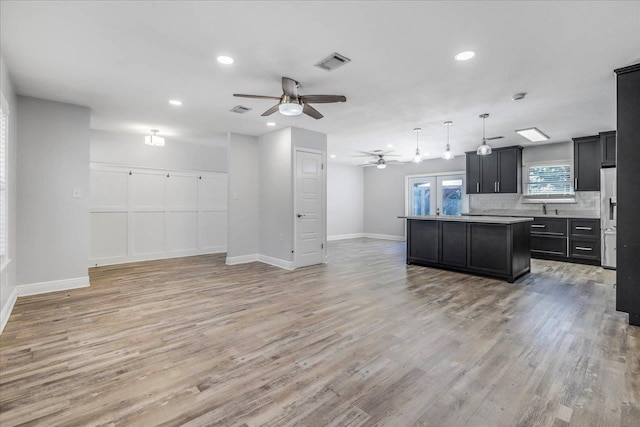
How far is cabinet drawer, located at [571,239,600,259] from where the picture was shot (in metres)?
5.91

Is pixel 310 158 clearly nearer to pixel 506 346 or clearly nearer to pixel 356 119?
pixel 356 119

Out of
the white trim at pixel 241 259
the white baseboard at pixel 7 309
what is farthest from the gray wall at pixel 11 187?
the white trim at pixel 241 259

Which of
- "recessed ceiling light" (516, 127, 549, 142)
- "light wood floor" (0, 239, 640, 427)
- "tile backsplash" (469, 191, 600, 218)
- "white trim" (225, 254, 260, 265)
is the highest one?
"recessed ceiling light" (516, 127, 549, 142)

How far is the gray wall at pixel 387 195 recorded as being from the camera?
32.0ft

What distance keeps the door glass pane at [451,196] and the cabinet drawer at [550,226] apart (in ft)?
7.49

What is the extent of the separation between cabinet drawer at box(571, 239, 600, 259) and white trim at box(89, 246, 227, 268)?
7.75 m

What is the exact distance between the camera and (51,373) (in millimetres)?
2182

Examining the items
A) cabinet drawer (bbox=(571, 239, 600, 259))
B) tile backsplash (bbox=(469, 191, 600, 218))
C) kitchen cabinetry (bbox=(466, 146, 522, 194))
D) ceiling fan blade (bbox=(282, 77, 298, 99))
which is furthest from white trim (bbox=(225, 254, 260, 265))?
cabinet drawer (bbox=(571, 239, 600, 259))

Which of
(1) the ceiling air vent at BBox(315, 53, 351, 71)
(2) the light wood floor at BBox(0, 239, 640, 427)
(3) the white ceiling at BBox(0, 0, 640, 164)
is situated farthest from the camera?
(1) the ceiling air vent at BBox(315, 53, 351, 71)

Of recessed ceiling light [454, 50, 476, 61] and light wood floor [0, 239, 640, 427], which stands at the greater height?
recessed ceiling light [454, 50, 476, 61]

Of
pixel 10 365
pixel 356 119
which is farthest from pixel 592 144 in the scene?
pixel 10 365

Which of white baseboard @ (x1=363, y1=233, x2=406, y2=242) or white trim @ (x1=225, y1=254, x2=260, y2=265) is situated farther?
white baseboard @ (x1=363, y1=233, x2=406, y2=242)

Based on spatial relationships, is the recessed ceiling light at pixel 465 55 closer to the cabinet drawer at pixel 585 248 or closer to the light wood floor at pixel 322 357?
the light wood floor at pixel 322 357

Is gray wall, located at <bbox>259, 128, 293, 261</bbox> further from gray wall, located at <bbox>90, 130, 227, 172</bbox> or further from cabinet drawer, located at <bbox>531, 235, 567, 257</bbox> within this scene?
cabinet drawer, located at <bbox>531, 235, 567, 257</bbox>
